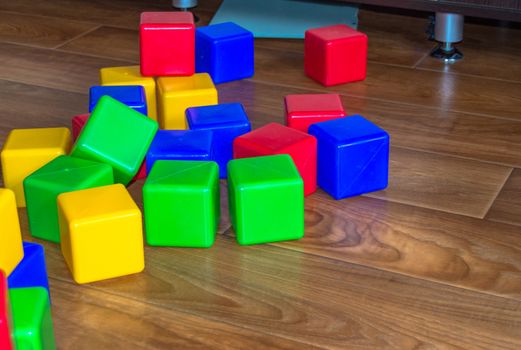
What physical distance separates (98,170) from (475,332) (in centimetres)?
60

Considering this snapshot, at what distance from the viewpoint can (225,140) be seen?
1515 mm

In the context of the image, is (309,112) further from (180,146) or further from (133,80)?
(133,80)

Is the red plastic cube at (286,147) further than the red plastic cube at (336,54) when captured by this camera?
No

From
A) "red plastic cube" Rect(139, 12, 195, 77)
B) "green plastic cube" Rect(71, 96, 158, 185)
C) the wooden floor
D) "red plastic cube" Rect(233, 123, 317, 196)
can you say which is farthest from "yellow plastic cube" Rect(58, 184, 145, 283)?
"red plastic cube" Rect(139, 12, 195, 77)

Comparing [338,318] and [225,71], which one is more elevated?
[225,71]

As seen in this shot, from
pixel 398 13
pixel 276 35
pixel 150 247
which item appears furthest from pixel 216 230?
pixel 398 13

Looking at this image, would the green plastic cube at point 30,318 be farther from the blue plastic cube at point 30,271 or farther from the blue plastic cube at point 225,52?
the blue plastic cube at point 225,52

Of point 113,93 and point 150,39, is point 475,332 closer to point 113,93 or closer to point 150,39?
point 113,93

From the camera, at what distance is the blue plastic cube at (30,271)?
110 cm

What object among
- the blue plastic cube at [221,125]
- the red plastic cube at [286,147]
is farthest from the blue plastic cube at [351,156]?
the blue plastic cube at [221,125]

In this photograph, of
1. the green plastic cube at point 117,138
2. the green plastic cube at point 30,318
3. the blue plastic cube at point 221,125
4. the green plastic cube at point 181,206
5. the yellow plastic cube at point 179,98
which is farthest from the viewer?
the yellow plastic cube at point 179,98

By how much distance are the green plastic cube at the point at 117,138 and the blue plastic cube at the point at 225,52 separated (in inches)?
17.8

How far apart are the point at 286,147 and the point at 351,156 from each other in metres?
0.10

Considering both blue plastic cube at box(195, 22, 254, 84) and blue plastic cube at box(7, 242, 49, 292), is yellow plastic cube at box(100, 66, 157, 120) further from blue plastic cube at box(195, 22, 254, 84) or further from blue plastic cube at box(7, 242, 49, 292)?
blue plastic cube at box(7, 242, 49, 292)
